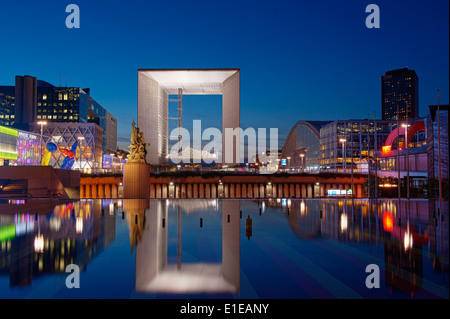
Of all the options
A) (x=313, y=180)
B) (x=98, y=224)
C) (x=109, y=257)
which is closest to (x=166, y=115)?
(x=313, y=180)

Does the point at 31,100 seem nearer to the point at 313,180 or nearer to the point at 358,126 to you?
the point at 358,126

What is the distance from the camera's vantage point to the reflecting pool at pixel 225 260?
8.95 metres

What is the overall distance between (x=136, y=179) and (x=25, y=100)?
163 meters

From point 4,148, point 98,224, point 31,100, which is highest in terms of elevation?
point 31,100

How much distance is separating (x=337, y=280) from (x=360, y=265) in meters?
1.93

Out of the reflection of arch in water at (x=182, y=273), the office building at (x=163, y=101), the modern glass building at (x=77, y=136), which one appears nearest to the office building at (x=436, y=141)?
the reflection of arch in water at (x=182, y=273)

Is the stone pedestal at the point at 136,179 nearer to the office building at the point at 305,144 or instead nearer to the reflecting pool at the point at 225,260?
the reflecting pool at the point at 225,260

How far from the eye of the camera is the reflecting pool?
8945 mm

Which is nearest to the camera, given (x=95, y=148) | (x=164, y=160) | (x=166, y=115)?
(x=164, y=160)

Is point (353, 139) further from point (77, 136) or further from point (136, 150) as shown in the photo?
point (136, 150)

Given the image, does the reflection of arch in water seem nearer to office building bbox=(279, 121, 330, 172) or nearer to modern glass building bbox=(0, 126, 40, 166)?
modern glass building bbox=(0, 126, 40, 166)

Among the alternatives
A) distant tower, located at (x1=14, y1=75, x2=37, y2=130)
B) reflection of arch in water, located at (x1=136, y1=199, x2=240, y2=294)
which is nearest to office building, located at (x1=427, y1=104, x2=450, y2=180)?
reflection of arch in water, located at (x1=136, y1=199, x2=240, y2=294)
